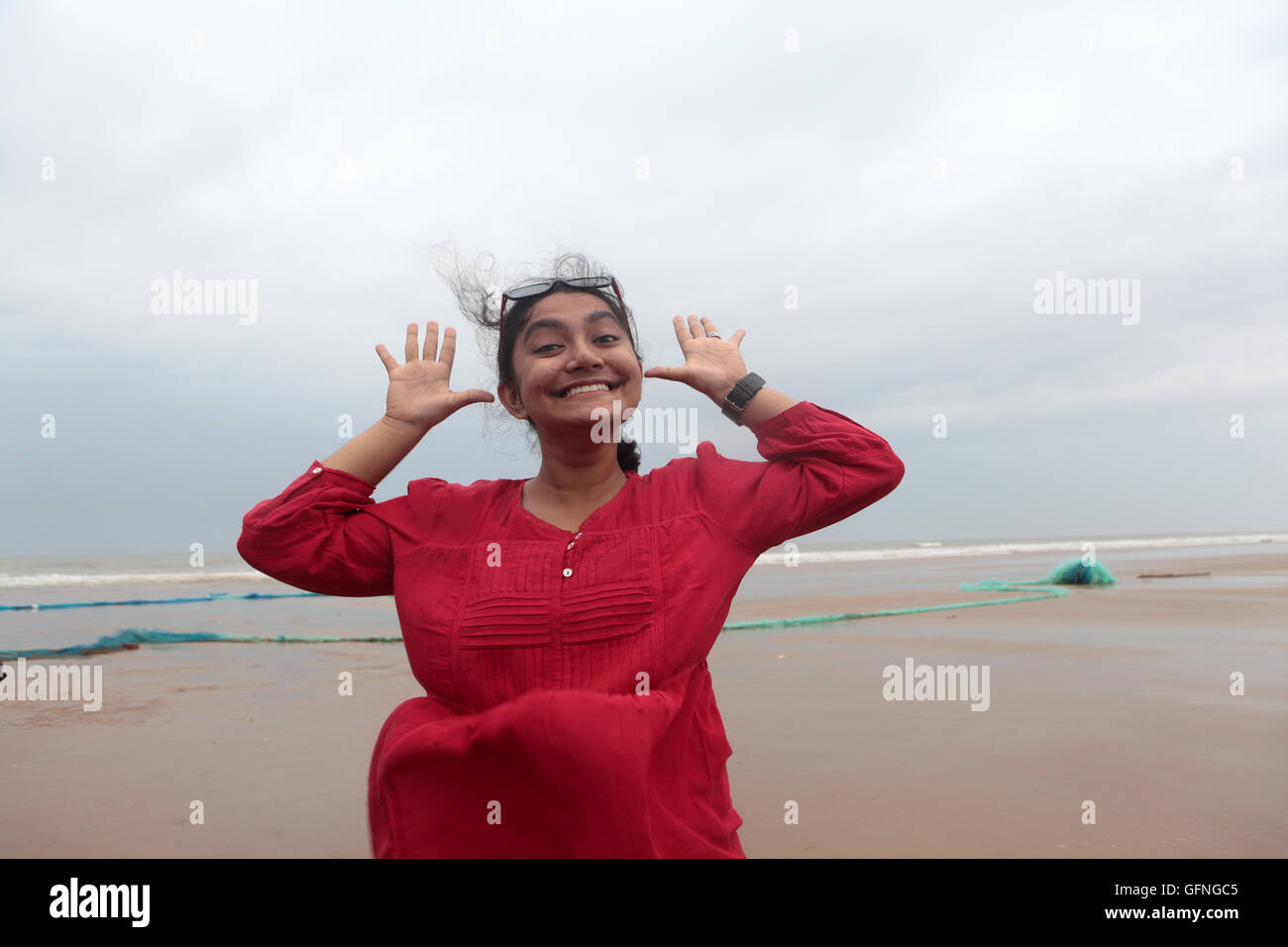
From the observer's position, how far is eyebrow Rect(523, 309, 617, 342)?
2.26 meters

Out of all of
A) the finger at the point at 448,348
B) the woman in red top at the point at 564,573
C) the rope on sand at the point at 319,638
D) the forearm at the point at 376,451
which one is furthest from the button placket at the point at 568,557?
the rope on sand at the point at 319,638

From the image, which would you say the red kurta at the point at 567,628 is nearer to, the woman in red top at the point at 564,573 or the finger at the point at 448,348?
the woman in red top at the point at 564,573

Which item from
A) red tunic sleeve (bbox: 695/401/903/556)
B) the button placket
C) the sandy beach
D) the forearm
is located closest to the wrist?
the forearm

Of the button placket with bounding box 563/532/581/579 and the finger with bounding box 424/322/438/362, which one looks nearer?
the button placket with bounding box 563/532/581/579

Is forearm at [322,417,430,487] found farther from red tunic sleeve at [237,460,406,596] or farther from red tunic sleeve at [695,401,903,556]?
red tunic sleeve at [695,401,903,556]

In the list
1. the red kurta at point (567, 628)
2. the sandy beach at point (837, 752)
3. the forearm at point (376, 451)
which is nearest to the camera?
the red kurta at point (567, 628)

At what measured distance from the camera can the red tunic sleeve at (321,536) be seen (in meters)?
2.12

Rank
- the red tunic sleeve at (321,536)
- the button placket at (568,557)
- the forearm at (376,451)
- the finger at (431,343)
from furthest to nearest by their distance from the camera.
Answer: the finger at (431,343) < the forearm at (376,451) < the red tunic sleeve at (321,536) < the button placket at (568,557)

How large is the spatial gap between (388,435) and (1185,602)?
12.5 meters

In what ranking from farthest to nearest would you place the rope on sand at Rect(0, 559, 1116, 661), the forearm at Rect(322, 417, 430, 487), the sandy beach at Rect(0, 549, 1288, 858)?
the rope on sand at Rect(0, 559, 1116, 661) → the sandy beach at Rect(0, 549, 1288, 858) → the forearm at Rect(322, 417, 430, 487)

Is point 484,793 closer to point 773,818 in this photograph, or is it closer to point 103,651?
point 773,818

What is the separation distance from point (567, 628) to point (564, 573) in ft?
0.48

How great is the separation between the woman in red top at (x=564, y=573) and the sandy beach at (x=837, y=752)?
1899 millimetres

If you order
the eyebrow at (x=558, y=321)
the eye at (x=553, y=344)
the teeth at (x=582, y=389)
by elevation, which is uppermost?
the eyebrow at (x=558, y=321)
